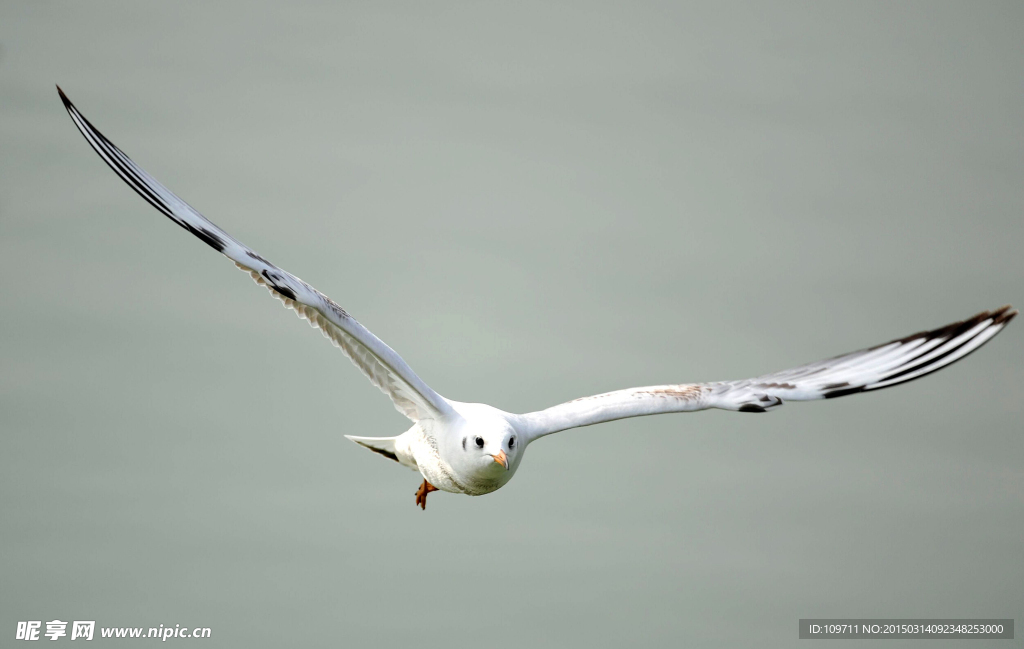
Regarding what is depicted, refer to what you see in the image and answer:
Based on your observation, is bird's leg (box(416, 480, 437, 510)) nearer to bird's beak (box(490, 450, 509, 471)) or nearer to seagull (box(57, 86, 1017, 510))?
seagull (box(57, 86, 1017, 510))

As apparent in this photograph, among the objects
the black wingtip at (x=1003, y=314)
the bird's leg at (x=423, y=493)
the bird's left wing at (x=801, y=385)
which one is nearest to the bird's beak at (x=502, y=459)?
the bird's left wing at (x=801, y=385)

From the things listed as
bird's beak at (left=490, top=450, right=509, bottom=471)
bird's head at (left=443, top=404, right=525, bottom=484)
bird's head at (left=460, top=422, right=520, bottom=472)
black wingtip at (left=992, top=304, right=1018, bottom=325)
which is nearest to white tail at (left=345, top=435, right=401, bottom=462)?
bird's head at (left=443, top=404, right=525, bottom=484)

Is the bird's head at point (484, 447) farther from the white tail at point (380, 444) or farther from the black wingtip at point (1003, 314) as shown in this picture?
the black wingtip at point (1003, 314)

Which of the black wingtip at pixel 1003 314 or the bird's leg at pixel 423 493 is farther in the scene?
the bird's leg at pixel 423 493

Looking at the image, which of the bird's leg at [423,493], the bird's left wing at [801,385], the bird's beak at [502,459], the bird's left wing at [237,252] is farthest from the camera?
the bird's leg at [423,493]

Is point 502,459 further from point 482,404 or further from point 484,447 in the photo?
point 482,404

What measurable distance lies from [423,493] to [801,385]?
185cm

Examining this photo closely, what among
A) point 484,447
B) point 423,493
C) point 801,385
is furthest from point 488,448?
point 801,385

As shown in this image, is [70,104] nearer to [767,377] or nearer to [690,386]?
[690,386]

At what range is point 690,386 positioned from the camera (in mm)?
5281

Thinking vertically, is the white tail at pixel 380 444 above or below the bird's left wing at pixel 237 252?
Result: below

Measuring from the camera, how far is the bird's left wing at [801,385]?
189 inches

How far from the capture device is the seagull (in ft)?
14.0

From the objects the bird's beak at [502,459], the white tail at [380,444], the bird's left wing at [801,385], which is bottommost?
the bird's beak at [502,459]
